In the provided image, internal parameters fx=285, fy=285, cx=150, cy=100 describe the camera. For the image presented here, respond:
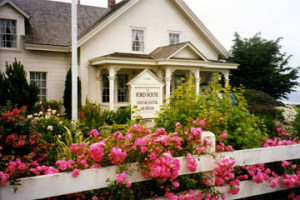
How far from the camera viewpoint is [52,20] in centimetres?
1744

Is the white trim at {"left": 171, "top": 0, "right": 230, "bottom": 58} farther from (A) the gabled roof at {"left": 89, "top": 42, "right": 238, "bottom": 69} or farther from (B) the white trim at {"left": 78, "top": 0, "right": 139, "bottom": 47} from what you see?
(B) the white trim at {"left": 78, "top": 0, "right": 139, "bottom": 47}

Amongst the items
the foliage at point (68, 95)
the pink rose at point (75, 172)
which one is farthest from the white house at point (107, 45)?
the pink rose at point (75, 172)

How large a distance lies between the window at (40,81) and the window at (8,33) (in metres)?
1.85

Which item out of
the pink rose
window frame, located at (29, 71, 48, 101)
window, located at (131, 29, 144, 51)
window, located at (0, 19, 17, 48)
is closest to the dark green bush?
window frame, located at (29, 71, 48, 101)

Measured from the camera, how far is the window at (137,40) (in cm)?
1756

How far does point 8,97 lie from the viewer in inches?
440

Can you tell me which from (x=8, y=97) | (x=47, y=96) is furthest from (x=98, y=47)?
(x=8, y=97)

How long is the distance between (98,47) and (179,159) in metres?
13.4

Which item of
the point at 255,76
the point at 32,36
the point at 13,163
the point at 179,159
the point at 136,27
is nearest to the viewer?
the point at 13,163

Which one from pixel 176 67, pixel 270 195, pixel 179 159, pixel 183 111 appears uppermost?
pixel 176 67

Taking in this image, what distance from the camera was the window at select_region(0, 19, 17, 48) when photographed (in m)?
15.2

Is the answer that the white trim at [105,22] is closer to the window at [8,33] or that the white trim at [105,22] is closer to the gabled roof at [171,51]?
the gabled roof at [171,51]

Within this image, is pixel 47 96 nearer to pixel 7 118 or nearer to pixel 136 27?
pixel 136 27

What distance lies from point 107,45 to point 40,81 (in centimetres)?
429
